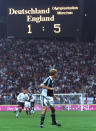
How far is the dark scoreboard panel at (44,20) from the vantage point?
28.0m

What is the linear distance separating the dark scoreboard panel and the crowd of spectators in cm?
1246

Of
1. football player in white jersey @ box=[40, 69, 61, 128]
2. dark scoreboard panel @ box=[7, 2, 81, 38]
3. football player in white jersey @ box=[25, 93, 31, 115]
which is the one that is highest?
dark scoreboard panel @ box=[7, 2, 81, 38]

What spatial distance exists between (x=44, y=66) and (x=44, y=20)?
697 inches

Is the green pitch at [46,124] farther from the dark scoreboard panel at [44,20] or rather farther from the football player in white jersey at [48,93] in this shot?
the dark scoreboard panel at [44,20]

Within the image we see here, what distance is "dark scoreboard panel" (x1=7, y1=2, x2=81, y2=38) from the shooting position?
2798cm

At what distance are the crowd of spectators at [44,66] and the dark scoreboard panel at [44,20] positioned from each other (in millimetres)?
12464

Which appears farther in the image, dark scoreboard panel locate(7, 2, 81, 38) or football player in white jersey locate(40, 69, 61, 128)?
dark scoreboard panel locate(7, 2, 81, 38)

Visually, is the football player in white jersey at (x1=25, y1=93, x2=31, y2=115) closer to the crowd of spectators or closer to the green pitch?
the green pitch

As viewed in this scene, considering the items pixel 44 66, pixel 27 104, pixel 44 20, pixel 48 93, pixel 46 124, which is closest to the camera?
pixel 48 93

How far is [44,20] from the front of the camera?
2808cm

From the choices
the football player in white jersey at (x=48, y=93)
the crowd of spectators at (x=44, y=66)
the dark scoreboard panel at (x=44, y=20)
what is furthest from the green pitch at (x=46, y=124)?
the crowd of spectators at (x=44, y=66)

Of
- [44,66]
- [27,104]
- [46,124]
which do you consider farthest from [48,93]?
[44,66]

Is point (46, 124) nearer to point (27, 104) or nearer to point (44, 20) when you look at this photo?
point (44, 20)

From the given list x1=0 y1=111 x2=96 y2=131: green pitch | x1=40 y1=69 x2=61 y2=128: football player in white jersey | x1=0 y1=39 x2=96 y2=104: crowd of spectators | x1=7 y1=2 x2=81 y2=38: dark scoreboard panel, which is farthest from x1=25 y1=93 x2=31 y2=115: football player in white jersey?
x1=40 y1=69 x2=61 y2=128: football player in white jersey
